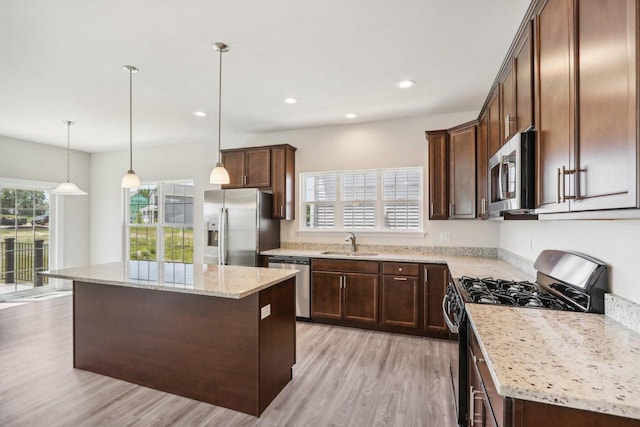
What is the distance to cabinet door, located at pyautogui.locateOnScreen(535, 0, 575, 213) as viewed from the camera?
1255 mm

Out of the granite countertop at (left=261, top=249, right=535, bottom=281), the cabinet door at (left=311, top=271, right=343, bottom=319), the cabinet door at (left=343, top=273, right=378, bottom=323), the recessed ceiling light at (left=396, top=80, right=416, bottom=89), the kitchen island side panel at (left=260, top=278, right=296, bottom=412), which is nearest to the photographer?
the kitchen island side panel at (left=260, top=278, right=296, bottom=412)

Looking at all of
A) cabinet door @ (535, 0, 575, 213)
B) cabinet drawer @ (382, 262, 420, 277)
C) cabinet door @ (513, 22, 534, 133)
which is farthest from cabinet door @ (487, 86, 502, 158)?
cabinet drawer @ (382, 262, 420, 277)

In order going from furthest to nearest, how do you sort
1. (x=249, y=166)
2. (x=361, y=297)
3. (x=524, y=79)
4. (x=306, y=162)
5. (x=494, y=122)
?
(x=306, y=162), (x=249, y=166), (x=361, y=297), (x=494, y=122), (x=524, y=79)

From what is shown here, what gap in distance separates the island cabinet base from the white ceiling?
191cm

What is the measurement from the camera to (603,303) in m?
1.56

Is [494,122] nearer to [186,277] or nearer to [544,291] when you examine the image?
[544,291]

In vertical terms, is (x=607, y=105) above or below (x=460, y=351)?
above

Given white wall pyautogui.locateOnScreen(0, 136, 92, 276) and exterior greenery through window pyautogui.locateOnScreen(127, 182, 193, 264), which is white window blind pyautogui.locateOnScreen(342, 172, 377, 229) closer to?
exterior greenery through window pyautogui.locateOnScreen(127, 182, 193, 264)

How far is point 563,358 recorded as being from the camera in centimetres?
108

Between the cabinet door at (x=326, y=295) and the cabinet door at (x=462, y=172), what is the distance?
1619 mm

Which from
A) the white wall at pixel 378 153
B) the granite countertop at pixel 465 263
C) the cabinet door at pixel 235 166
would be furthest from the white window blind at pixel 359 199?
the cabinet door at pixel 235 166

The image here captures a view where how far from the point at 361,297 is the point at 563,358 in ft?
9.12

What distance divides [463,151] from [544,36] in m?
1.97

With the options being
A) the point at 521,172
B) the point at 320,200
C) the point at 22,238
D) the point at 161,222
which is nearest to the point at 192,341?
the point at 521,172
